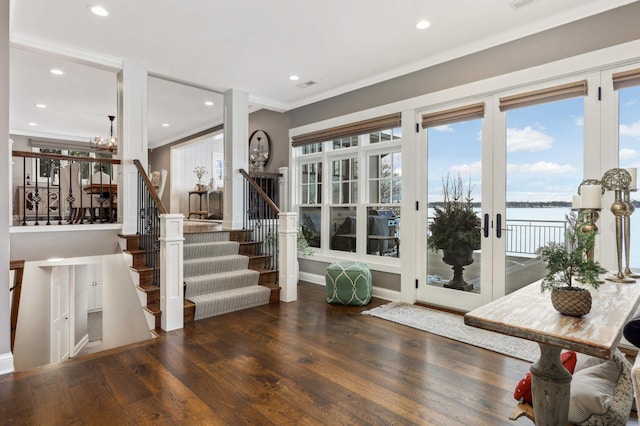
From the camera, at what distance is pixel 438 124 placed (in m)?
4.22

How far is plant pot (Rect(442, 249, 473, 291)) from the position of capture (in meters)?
4.06

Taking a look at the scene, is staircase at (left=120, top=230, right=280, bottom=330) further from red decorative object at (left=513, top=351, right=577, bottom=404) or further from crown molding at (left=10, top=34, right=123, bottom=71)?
red decorative object at (left=513, top=351, right=577, bottom=404)

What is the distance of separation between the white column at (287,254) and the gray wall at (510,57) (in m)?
1.88

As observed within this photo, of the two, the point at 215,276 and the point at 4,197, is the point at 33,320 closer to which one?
the point at 215,276

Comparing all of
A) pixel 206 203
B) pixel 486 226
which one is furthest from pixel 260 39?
pixel 206 203

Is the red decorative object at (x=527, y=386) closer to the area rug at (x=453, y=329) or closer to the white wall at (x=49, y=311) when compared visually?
the area rug at (x=453, y=329)

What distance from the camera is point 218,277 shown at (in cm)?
431

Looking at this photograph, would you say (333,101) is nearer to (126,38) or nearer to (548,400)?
(126,38)

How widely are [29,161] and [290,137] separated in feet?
22.1

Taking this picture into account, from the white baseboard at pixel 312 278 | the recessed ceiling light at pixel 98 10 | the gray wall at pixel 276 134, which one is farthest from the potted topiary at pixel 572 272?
the gray wall at pixel 276 134

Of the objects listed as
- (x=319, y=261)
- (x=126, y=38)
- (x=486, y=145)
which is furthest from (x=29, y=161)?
(x=486, y=145)

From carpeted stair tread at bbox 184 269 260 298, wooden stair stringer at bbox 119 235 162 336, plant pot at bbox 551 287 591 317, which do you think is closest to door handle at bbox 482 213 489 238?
plant pot at bbox 551 287 591 317

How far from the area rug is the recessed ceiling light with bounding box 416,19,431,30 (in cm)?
283

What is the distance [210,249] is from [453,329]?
309 cm
